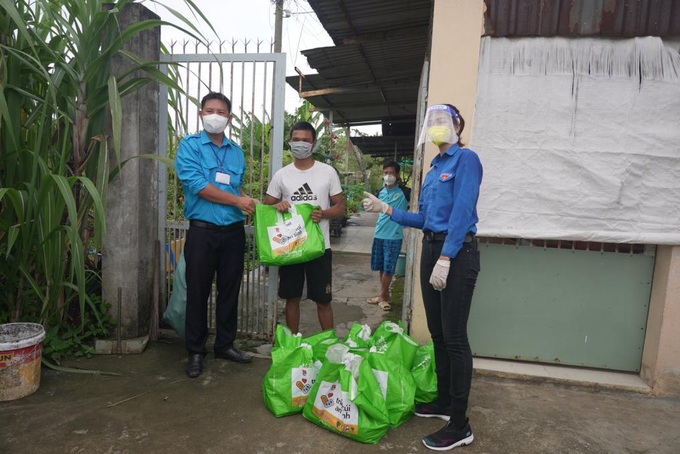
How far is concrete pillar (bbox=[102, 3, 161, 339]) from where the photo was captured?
3.29 metres

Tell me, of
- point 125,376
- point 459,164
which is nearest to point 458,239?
point 459,164

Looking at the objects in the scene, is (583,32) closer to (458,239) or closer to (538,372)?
(458,239)

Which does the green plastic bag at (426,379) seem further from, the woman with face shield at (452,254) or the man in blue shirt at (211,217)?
the man in blue shirt at (211,217)

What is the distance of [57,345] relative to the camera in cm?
317

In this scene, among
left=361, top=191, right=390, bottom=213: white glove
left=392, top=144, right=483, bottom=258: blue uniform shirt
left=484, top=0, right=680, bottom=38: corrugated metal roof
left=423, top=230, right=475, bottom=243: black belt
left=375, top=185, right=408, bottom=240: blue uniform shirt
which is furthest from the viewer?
left=375, top=185, right=408, bottom=240: blue uniform shirt

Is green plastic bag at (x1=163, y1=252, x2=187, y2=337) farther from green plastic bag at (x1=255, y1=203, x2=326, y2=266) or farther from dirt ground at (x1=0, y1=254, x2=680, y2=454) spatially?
green plastic bag at (x1=255, y1=203, x2=326, y2=266)

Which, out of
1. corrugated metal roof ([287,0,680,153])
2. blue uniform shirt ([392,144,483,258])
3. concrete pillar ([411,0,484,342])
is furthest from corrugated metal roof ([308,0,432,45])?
blue uniform shirt ([392,144,483,258])

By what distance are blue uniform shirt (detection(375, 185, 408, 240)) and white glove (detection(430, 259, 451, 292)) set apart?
2.51 metres

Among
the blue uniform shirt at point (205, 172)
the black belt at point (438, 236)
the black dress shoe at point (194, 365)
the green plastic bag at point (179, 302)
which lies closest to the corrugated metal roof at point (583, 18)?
the black belt at point (438, 236)

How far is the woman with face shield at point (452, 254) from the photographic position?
7.27ft

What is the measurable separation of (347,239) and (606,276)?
297 inches

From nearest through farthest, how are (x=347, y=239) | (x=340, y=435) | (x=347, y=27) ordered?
(x=340, y=435)
(x=347, y=27)
(x=347, y=239)

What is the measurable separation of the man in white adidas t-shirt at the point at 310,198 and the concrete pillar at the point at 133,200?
102 cm

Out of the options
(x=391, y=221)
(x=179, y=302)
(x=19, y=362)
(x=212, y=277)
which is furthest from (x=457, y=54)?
(x=19, y=362)
